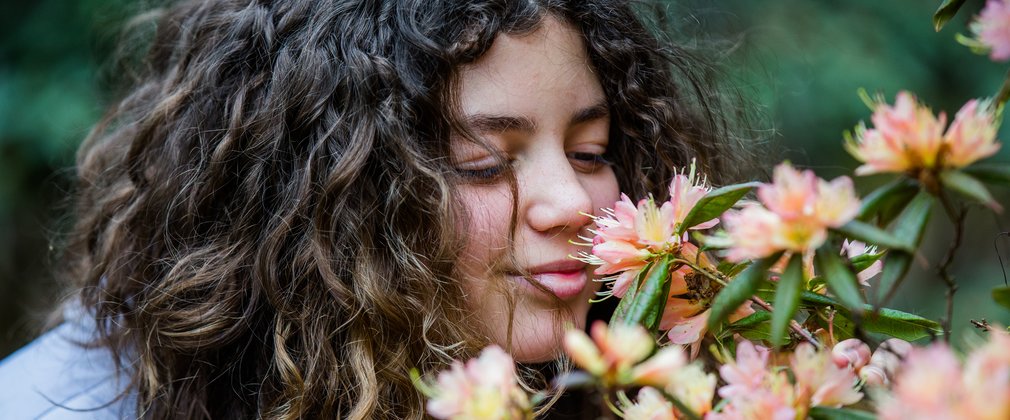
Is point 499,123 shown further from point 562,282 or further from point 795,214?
point 795,214

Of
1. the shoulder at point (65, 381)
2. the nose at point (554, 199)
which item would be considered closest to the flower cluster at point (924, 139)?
the nose at point (554, 199)

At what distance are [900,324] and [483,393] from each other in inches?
16.7

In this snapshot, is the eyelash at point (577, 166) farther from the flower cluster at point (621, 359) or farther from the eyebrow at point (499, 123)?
the flower cluster at point (621, 359)

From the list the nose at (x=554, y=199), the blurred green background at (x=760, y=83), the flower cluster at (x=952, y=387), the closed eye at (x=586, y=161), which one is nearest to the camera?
the flower cluster at (x=952, y=387)

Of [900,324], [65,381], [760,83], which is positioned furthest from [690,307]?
[760,83]

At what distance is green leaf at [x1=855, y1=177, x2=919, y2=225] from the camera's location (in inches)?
20.2

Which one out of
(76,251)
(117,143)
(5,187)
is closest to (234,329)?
(117,143)

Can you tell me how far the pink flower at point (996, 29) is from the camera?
477 mm

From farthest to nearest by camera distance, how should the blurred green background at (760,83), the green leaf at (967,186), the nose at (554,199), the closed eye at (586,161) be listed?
1. the blurred green background at (760,83)
2. the closed eye at (586,161)
3. the nose at (554,199)
4. the green leaf at (967,186)

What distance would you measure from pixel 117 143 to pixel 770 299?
1268 mm

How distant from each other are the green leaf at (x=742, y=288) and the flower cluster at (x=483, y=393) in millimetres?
161

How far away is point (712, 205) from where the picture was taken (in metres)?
0.68

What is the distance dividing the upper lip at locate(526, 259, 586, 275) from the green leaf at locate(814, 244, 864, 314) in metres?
0.59

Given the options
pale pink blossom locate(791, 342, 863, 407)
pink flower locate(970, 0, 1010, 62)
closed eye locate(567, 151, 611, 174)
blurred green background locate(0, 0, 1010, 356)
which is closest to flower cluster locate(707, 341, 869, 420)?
pale pink blossom locate(791, 342, 863, 407)
